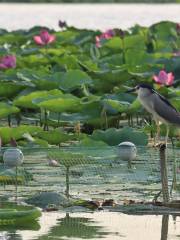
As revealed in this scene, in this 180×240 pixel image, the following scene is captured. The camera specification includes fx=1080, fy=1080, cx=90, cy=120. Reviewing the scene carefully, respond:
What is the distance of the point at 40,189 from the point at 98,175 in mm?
361

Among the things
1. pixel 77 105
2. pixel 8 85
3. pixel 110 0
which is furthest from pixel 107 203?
pixel 110 0

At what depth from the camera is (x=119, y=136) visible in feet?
21.1

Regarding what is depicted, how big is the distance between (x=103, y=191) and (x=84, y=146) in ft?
1.53

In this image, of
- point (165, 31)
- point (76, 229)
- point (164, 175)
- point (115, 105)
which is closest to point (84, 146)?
point (164, 175)

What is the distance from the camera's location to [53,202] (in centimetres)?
550

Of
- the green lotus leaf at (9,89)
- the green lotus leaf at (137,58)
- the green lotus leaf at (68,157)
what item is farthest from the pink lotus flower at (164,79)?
the green lotus leaf at (68,157)

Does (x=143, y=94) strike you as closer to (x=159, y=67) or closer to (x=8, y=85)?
(x=8, y=85)

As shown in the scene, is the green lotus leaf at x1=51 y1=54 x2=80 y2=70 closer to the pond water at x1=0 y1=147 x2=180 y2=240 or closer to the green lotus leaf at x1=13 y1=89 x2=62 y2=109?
the green lotus leaf at x1=13 y1=89 x2=62 y2=109

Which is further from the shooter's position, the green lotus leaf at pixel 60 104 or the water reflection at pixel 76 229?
the green lotus leaf at pixel 60 104

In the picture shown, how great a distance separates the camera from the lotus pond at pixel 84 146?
5355 mm

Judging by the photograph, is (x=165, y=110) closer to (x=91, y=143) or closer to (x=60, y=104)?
(x=91, y=143)

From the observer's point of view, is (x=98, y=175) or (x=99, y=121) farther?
(x=99, y=121)

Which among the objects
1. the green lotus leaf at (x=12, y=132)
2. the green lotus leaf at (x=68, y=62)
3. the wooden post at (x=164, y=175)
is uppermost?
the green lotus leaf at (x=68, y=62)

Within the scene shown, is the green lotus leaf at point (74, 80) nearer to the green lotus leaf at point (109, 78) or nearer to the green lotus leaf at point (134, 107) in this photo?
the green lotus leaf at point (109, 78)
